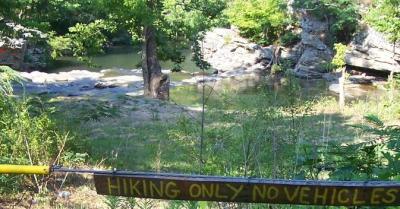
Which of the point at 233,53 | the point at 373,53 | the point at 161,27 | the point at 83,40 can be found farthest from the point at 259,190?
the point at 233,53

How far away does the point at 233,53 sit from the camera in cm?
3928

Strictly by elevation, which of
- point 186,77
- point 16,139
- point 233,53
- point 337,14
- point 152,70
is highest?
point 337,14

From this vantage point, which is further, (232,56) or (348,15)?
(232,56)

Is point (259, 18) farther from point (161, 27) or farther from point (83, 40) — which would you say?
point (83, 40)

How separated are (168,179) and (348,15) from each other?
1331 inches

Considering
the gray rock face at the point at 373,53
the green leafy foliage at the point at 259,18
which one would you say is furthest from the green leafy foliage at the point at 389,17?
the green leafy foliage at the point at 259,18

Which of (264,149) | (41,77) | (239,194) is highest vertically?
(239,194)

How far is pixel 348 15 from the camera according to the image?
111 ft

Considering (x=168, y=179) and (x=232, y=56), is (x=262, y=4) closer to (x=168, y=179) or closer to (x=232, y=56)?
(x=232, y=56)

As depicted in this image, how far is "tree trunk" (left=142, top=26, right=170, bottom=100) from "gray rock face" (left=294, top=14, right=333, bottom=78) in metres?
13.3

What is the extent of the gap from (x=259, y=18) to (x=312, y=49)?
4.81 m

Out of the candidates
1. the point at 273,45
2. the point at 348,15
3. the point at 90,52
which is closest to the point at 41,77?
the point at 90,52

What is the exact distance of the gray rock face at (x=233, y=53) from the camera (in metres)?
37.4

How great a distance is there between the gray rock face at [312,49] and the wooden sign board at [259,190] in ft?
98.7
